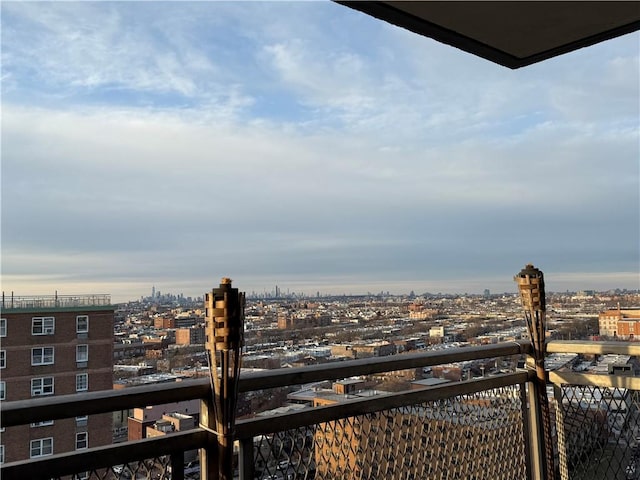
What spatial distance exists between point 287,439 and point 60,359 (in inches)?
103

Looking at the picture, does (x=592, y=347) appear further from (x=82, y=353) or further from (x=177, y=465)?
(x=82, y=353)

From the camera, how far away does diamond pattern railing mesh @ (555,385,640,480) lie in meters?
2.55

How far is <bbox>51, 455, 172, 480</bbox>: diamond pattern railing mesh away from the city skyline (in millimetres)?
3085

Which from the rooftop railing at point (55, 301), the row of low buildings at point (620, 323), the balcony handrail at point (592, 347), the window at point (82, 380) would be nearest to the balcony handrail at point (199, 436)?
the balcony handrail at point (592, 347)

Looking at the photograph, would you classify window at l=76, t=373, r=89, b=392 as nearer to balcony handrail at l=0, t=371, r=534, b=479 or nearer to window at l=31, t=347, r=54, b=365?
window at l=31, t=347, r=54, b=365

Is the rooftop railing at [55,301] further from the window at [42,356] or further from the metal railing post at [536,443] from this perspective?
the metal railing post at [536,443]

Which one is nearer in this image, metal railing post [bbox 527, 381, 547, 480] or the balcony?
the balcony

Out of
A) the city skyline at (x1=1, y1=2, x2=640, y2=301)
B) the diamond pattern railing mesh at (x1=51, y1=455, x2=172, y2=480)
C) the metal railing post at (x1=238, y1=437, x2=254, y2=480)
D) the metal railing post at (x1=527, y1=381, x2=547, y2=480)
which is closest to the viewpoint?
the diamond pattern railing mesh at (x1=51, y1=455, x2=172, y2=480)

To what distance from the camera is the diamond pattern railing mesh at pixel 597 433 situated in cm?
255

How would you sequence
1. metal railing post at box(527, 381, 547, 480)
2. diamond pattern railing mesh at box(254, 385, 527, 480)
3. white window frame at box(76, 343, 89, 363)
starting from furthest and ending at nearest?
white window frame at box(76, 343, 89, 363), metal railing post at box(527, 381, 547, 480), diamond pattern railing mesh at box(254, 385, 527, 480)

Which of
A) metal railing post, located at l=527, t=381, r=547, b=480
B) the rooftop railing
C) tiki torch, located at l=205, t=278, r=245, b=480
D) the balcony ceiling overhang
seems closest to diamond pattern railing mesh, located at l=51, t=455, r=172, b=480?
tiki torch, located at l=205, t=278, r=245, b=480

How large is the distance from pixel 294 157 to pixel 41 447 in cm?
881

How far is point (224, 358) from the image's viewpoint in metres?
1.56

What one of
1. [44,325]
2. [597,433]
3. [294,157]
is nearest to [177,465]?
[597,433]
